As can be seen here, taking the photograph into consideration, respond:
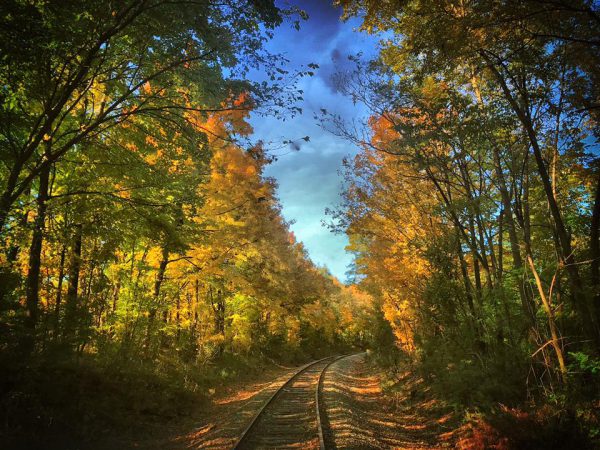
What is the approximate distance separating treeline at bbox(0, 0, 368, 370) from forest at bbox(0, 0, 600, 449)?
0.19 feet

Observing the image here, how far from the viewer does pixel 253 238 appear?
1623cm

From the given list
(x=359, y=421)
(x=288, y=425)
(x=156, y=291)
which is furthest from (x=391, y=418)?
(x=156, y=291)

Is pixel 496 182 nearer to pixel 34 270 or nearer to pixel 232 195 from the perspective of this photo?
pixel 232 195

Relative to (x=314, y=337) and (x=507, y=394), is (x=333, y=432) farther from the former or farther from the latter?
(x=314, y=337)

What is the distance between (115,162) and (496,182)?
31.9 ft

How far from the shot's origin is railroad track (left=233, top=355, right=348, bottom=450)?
730 cm

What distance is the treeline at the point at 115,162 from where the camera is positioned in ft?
20.1

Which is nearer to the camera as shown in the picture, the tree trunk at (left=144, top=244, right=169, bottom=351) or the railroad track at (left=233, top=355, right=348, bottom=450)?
the railroad track at (left=233, top=355, right=348, bottom=450)

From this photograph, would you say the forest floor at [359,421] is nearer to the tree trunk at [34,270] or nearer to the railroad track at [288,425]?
the railroad track at [288,425]

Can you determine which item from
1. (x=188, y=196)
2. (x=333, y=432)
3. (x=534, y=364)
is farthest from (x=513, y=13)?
(x=333, y=432)

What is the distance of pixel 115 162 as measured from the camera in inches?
339

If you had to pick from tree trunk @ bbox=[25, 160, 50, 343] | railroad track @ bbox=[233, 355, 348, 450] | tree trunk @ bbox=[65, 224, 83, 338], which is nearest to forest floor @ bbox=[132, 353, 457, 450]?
railroad track @ bbox=[233, 355, 348, 450]

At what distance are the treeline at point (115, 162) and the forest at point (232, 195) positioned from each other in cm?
6

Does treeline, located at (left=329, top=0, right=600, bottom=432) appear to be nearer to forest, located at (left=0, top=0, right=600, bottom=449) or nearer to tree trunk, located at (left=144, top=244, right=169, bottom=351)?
forest, located at (left=0, top=0, right=600, bottom=449)
